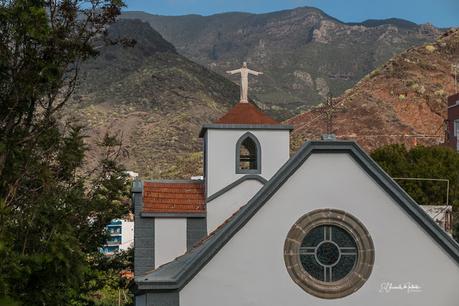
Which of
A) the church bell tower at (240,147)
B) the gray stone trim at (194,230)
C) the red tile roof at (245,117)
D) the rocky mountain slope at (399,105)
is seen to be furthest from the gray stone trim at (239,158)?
the rocky mountain slope at (399,105)

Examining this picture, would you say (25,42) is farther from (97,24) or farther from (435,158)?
(435,158)

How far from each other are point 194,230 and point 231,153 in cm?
275

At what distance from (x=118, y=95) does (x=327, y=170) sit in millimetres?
85399

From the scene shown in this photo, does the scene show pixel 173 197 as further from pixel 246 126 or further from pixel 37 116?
pixel 37 116

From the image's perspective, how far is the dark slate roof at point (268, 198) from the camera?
17.3 m

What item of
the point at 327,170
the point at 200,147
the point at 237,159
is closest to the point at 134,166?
the point at 200,147

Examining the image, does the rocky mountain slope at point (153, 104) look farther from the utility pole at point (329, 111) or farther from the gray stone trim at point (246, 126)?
the gray stone trim at point (246, 126)

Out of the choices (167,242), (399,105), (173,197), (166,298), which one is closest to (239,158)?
(173,197)

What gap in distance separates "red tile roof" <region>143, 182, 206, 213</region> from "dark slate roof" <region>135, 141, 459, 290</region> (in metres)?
4.39

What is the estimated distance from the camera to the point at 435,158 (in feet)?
163

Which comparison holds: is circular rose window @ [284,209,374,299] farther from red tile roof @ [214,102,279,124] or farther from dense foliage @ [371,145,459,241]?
dense foliage @ [371,145,459,241]

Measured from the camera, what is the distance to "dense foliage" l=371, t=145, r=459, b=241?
46531mm

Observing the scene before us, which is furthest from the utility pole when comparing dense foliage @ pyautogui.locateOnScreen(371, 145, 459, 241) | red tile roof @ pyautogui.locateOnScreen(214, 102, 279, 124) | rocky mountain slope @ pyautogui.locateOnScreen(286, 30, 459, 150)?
dense foliage @ pyautogui.locateOnScreen(371, 145, 459, 241)

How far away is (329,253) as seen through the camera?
1800cm
